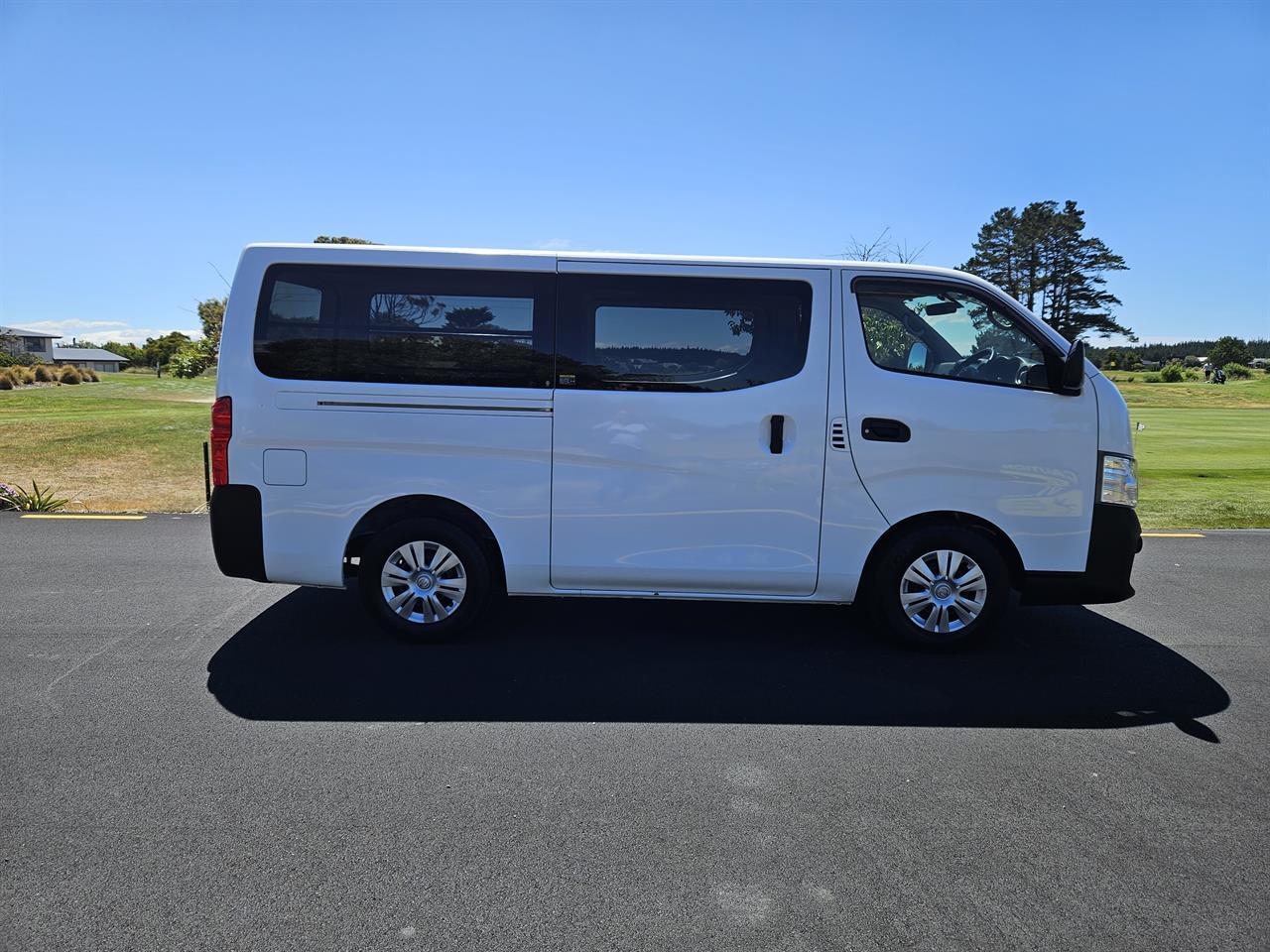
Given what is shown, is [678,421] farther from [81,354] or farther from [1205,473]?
[81,354]

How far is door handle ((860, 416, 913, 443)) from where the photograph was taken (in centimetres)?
505

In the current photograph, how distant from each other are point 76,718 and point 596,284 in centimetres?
337

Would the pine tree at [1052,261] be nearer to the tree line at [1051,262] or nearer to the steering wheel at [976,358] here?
the tree line at [1051,262]

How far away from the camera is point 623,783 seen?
11.7 feet

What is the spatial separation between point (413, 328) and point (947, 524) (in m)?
3.27

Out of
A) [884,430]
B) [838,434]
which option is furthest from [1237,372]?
[838,434]

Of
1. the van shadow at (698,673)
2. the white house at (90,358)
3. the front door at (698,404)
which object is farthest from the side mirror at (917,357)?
the white house at (90,358)

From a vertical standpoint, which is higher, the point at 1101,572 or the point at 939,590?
the point at 1101,572

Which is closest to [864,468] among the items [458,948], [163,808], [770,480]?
[770,480]

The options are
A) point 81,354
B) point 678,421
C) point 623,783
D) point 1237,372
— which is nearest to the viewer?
point 623,783

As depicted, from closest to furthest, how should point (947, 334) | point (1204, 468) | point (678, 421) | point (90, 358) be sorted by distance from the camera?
1. point (678, 421)
2. point (947, 334)
3. point (1204, 468)
4. point (90, 358)

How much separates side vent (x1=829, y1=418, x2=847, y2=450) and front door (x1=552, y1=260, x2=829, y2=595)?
0.06 m

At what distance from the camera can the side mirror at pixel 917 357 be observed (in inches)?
201

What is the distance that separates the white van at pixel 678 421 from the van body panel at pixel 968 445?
0.5 inches
